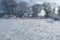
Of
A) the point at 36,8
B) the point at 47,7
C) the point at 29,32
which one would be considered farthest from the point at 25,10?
the point at 29,32

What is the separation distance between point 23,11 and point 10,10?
3233 mm

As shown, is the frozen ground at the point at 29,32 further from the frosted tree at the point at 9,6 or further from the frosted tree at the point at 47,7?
the frosted tree at the point at 47,7

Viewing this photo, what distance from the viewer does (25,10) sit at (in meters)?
31.4

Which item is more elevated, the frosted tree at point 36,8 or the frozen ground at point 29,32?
the frozen ground at point 29,32

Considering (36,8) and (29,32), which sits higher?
(29,32)

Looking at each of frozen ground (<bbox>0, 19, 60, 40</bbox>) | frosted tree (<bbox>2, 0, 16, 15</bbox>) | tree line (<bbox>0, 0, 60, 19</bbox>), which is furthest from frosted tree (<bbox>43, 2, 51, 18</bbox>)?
frozen ground (<bbox>0, 19, 60, 40</bbox>)

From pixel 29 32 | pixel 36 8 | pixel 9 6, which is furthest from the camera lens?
pixel 36 8

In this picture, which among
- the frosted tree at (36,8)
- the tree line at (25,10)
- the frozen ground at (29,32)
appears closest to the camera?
the frozen ground at (29,32)

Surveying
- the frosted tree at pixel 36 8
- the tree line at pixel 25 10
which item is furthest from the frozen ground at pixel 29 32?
the frosted tree at pixel 36 8

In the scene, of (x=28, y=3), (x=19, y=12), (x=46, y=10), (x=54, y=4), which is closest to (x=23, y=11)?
(x=19, y=12)

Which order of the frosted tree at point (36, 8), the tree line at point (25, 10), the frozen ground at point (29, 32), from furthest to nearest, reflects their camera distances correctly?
the frosted tree at point (36, 8), the tree line at point (25, 10), the frozen ground at point (29, 32)

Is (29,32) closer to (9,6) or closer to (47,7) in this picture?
(9,6)

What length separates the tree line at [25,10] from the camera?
29.0 meters

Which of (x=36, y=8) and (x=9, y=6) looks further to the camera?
(x=36, y=8)
